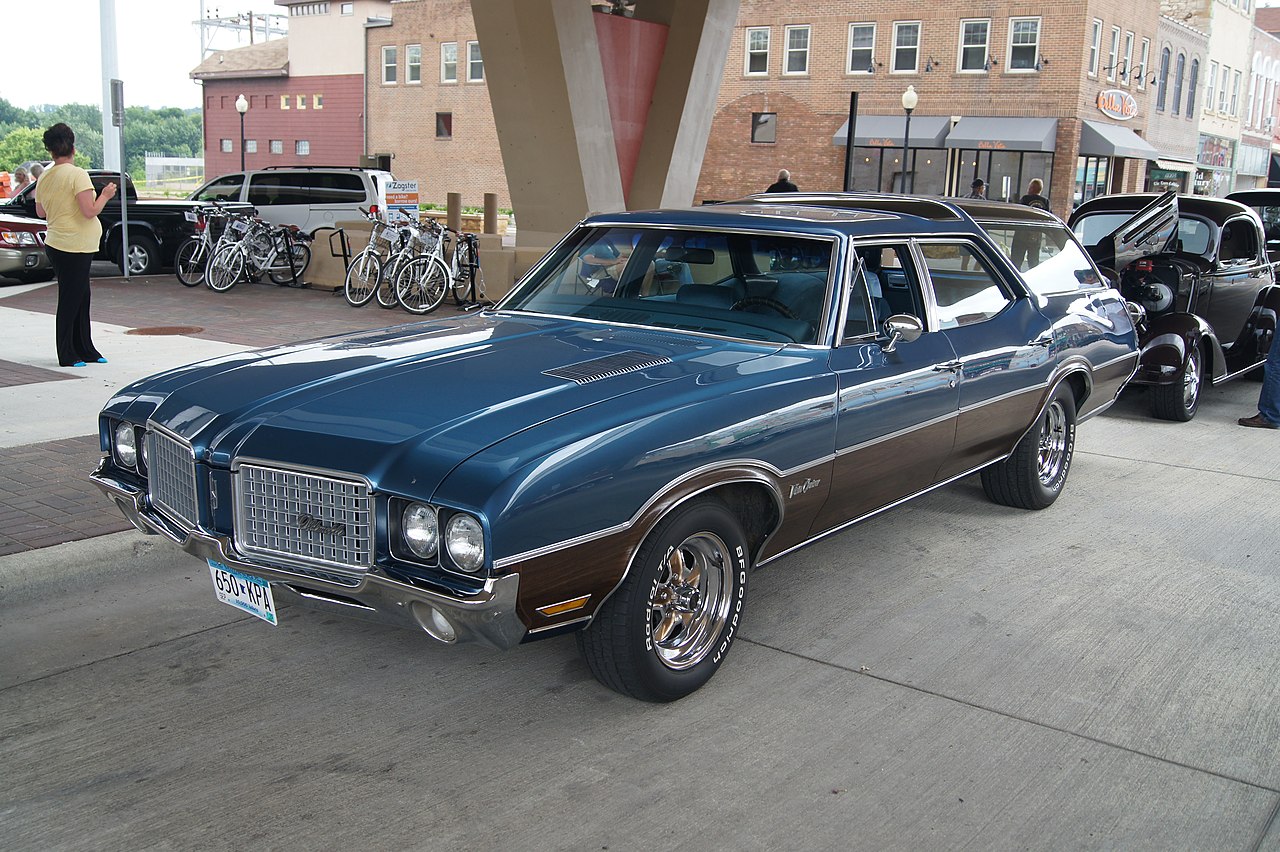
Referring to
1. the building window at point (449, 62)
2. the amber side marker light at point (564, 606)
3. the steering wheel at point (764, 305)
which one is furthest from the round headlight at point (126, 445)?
the building window at point (449, 62)

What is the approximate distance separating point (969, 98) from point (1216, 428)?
30692 mm

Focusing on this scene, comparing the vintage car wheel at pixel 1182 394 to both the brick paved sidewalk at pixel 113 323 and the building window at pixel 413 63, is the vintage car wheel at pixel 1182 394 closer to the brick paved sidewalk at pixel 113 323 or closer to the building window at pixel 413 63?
the brick paved sidewalk at pixel 113 323

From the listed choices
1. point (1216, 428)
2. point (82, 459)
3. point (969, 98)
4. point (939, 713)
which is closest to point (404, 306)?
point (82, 459)

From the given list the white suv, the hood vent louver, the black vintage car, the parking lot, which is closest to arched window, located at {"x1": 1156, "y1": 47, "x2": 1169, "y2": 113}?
the white suv

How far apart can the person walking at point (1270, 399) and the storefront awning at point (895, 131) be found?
28.9 meters

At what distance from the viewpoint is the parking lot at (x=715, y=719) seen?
3.32 m

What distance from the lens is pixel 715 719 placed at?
3.99 meters

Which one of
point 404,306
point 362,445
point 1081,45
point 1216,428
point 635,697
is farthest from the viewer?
point 1081,45

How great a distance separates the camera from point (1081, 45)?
35.6 metres

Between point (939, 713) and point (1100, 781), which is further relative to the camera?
point (939, 713)

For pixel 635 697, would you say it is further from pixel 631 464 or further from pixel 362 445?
pixel 362 445

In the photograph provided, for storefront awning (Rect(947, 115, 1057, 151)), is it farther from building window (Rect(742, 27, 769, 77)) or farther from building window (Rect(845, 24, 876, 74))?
building window (Rect(742, 27, 769, 77))

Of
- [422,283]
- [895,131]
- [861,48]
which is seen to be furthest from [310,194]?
[861,48]

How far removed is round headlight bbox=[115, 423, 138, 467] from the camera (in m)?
4.43
